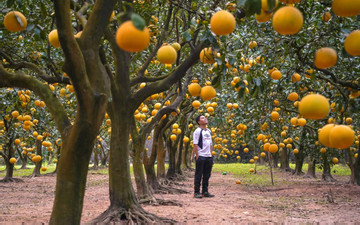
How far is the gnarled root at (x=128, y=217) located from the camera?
→ 4789 mm

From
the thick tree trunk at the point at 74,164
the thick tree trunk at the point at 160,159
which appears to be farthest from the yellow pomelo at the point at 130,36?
the thick tree trunk at the point at 160,159

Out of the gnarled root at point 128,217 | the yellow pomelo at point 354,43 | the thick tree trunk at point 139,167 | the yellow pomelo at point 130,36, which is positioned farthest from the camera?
the thick tree trunk at point 139,167

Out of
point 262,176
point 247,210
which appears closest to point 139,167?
point 247,210

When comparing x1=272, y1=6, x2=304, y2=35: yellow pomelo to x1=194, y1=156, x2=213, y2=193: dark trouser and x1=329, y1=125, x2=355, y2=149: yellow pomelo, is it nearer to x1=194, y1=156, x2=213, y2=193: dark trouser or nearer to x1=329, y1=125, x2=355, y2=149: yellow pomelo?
x1=329, y1=125, x2=355, y2=149: yellow pomelo

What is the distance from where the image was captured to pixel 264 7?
191cm

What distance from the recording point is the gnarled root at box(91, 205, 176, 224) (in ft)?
15.7

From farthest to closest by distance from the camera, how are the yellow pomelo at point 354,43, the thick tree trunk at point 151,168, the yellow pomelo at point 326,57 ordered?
the thick tree trunk at point 151,168 → the yellow pomelo at point 326,57 → the yellow pomelo at point 354,43

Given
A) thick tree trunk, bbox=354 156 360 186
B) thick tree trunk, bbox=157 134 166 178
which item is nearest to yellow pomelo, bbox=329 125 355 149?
thick tree trunk, bbox=157 134 166 178

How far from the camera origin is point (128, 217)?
4828 millimetres

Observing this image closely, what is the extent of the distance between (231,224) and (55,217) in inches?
105

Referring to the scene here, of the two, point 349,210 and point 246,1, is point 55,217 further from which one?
point 349,210

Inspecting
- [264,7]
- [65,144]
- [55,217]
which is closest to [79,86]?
[65,144]

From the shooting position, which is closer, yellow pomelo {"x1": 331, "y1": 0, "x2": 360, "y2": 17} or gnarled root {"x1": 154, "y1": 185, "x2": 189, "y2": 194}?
yellow pomelo {"x1": 331, "y1": 0, "x2": 360, "y2": 17}

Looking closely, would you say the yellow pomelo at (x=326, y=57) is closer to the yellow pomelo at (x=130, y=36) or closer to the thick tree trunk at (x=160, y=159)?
the yellow pomelo at (x=130, y=36)
